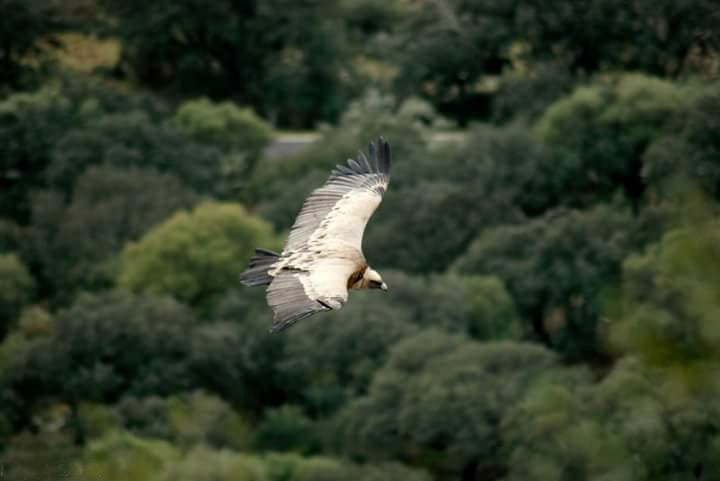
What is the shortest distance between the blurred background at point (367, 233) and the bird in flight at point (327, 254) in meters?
3.40

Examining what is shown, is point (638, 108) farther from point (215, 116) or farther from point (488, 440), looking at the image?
point (488, 440)

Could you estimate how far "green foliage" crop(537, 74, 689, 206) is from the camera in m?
52.2

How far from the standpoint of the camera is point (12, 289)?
4509cm

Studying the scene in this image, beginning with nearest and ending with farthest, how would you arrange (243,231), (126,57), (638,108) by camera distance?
(243,231) → (638,108) → (126,57)

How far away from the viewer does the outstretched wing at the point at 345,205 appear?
17.9 metres

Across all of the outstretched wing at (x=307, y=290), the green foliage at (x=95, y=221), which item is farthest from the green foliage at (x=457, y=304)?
the outstretched wing at (x=307, y=290)

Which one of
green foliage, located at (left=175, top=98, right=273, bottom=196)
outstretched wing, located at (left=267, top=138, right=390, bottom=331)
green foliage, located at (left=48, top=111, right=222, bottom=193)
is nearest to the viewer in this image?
outstretched wing, located at (left=267, top=138, right=390, bottom=331)

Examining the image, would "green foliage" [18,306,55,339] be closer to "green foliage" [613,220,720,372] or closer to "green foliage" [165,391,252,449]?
"green foliage" [165,391,252,449]

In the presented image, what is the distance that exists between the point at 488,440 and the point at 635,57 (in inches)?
1221

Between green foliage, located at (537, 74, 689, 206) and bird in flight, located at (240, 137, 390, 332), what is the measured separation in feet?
108

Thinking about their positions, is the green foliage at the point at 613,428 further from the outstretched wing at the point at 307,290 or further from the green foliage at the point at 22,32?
the green foliage at the point at 22,32

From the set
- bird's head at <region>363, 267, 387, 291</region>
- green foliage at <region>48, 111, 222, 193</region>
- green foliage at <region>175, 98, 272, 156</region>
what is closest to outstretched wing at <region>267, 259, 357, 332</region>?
bird's head at <region>363, 267, 387, 291</region>

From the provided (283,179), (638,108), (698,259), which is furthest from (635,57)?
(698,259)

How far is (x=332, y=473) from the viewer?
108ft
